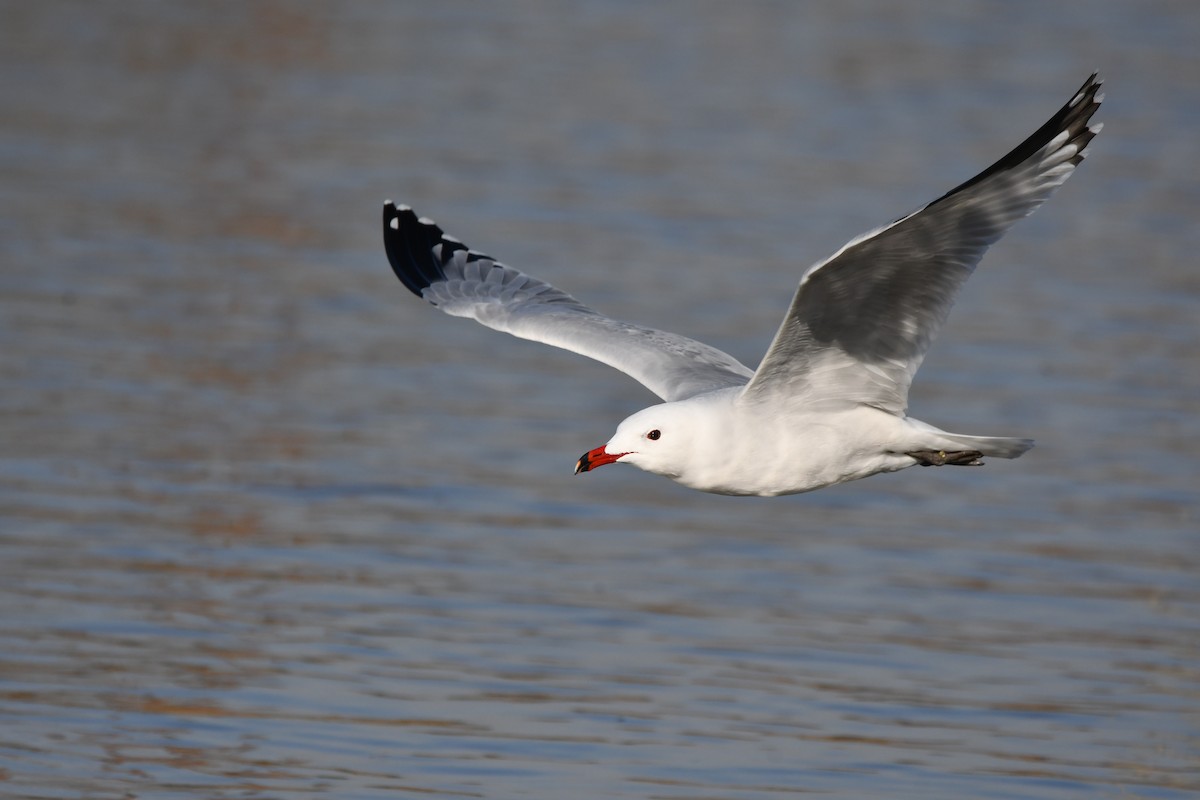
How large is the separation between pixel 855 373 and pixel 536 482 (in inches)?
175

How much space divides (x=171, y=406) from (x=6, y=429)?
3.87 ft

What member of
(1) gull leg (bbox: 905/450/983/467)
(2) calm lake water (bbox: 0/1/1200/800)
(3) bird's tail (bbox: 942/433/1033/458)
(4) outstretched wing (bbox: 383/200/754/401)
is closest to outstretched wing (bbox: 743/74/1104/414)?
(1) gull leg (bbox: 905/450/983/467)

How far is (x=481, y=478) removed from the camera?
12.6 m

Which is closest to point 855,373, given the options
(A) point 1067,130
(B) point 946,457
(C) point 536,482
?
(B) point 946,457

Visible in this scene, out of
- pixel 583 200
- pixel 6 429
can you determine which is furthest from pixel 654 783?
pixel 583 200

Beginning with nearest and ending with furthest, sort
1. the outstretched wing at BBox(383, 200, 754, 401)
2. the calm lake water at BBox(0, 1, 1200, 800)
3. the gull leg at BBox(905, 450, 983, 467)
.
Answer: the gull leg at BBox(905, 450, 983, 467) < the calm lake water at BBox(0, 1, 1200, 800) < the outstretched wing at BBox(383, 200, 754, 401)

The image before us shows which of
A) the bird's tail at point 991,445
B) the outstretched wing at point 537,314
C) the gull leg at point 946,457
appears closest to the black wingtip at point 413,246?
the outstretched wing at point 537,314

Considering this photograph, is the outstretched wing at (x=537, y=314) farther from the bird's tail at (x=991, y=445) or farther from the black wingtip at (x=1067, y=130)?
the black wingtip at (x=1067, y=130)

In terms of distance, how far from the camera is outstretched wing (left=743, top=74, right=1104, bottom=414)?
737cm

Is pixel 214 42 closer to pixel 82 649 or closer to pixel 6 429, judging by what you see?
pixel 6 429

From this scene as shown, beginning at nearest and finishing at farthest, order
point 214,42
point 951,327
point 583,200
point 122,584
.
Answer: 1. point 122,584
2. point 951,327
3. point 583,200
4. point 214,42

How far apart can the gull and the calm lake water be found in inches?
53.4

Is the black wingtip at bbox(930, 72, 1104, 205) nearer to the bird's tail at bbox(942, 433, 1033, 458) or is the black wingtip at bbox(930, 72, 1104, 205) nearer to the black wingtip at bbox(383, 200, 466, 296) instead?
the bird's tail at bbox(942, 433, 1033, 458)

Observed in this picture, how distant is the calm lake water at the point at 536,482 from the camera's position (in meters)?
8.95
